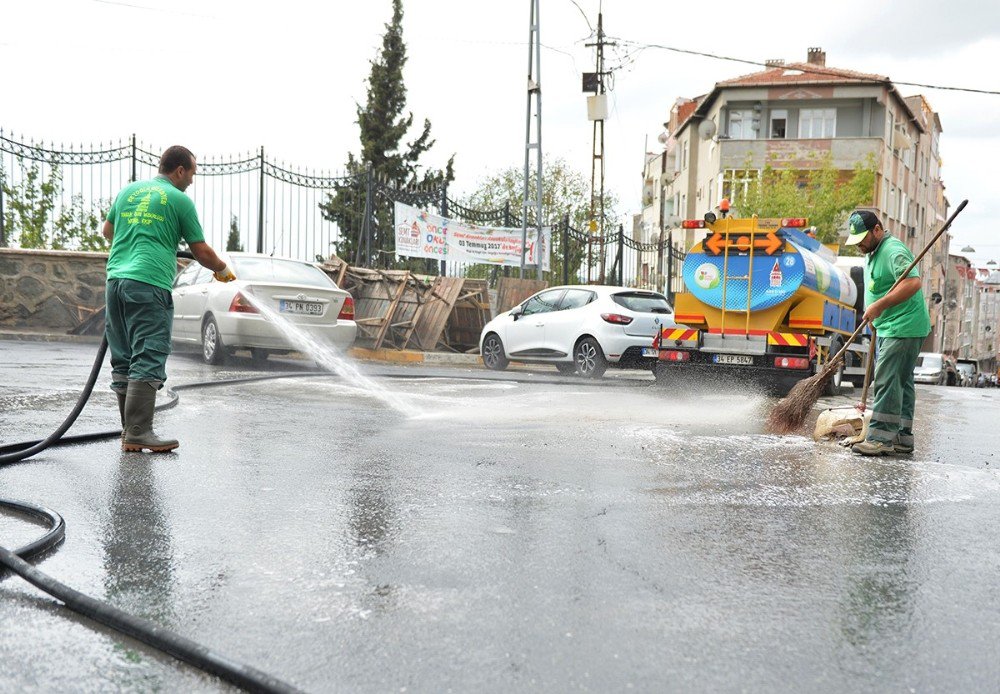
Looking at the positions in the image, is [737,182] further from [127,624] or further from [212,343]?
[127,624]

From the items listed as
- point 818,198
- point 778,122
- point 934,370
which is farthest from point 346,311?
point 778,122

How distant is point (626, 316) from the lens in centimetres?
1523

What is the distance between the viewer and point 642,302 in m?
15.5

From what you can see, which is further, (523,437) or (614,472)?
(523,437)

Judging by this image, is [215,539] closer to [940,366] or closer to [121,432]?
[121,432]

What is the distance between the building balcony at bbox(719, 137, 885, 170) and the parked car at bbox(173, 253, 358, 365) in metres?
36.1

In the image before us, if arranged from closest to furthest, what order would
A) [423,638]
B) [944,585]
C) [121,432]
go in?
[423,638], [944,585], [121,432]

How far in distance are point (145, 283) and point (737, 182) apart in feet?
138

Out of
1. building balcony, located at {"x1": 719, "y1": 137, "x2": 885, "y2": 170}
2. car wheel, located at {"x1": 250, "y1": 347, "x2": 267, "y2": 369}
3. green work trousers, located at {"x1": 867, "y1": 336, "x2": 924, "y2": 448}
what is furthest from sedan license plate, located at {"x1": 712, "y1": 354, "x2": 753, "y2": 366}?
building balcony, located at {"x1": 719, "y1": 137, "x2": 885, "y2": 170}

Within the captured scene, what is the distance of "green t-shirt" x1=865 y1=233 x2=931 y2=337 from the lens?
708cm

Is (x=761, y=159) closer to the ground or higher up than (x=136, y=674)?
higher up

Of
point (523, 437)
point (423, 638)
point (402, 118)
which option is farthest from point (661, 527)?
point (402, 118)

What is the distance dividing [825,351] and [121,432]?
939 centimetres

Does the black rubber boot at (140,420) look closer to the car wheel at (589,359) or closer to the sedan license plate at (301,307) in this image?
the sedan license plate at (301,307)
